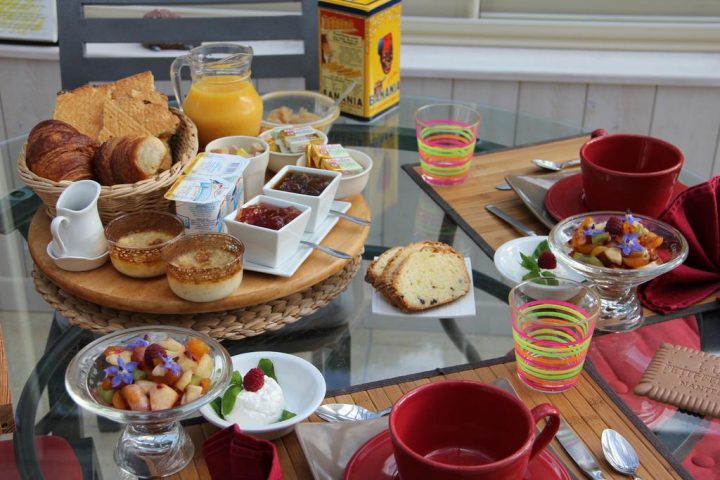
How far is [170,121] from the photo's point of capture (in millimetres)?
1442

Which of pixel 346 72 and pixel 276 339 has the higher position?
pixel 346 72

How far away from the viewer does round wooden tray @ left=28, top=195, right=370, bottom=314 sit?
1.14 m

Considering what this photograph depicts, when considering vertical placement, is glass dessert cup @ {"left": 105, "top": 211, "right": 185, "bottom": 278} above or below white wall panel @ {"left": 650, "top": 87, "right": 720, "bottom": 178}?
above

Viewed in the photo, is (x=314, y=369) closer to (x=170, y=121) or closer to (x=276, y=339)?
(x=276, y=339)

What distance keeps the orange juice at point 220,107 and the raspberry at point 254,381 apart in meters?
0.67

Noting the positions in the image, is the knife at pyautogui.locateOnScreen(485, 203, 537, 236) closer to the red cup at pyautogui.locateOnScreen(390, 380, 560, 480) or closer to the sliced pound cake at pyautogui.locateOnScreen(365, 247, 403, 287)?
the sliced pound cake at pyautogui.locateOnScreen(365, 247, 403, 287)

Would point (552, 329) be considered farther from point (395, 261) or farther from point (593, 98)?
point (593, 98)

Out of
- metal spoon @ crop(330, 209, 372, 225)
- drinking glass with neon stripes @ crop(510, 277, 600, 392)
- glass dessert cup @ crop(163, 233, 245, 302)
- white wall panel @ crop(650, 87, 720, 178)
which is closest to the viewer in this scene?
drinking glass with neon stripes @ crop(510, 277, 600, 392)

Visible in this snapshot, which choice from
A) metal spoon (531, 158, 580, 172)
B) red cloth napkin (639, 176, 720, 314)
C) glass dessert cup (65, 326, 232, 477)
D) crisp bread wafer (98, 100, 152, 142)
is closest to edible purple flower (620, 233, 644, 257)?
red cloth napkin (639, 176, 720, 314)

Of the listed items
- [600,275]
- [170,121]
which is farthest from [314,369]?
[170,121]

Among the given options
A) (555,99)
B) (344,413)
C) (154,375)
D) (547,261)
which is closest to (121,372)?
(154,375)

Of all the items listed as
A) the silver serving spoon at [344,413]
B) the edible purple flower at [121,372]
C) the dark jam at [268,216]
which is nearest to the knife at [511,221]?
the dark jam at [268,216]

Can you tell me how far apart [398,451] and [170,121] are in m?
0.86

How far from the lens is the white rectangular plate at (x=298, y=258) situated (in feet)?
3.94
